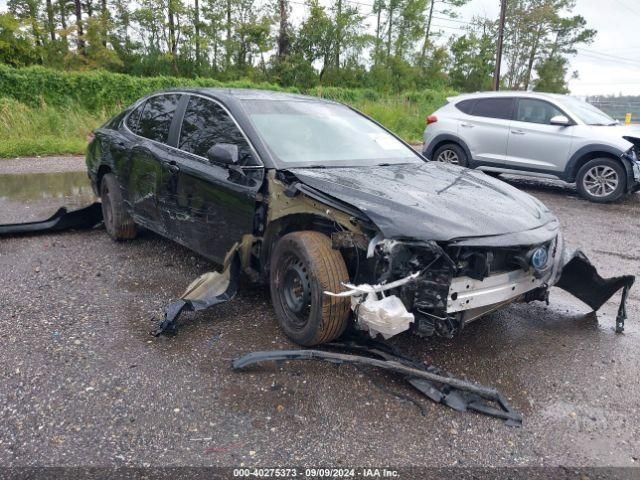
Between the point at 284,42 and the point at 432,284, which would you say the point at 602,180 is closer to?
the point at 432,284

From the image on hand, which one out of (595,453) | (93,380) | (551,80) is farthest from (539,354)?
(551,80)

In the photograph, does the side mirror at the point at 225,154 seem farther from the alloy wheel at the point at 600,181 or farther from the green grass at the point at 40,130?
the green grass at the point at 40,130

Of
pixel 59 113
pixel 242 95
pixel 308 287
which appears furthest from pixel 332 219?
pixel 59 113

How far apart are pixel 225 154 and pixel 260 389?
62.7 inches

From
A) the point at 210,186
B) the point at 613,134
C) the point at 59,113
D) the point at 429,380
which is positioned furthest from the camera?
the point at 59,113

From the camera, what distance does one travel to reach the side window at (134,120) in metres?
5.19

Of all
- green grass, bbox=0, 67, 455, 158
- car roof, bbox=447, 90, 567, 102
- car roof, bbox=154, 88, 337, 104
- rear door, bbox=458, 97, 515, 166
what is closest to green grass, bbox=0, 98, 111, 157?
green grass, bbox=0, 67, 455, 158

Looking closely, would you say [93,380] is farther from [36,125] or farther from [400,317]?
[36,125]

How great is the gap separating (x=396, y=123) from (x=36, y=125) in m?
12.5

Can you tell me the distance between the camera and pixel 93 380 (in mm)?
2963

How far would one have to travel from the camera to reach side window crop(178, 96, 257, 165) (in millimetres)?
3883

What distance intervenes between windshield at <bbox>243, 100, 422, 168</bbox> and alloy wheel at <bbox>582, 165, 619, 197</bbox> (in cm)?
541

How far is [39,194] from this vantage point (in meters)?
8.20

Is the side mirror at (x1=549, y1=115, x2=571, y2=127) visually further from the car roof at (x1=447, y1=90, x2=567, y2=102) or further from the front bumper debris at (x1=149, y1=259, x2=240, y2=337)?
the front bumper debris at (x1=149, y1=259, x2=240, y2=337)
